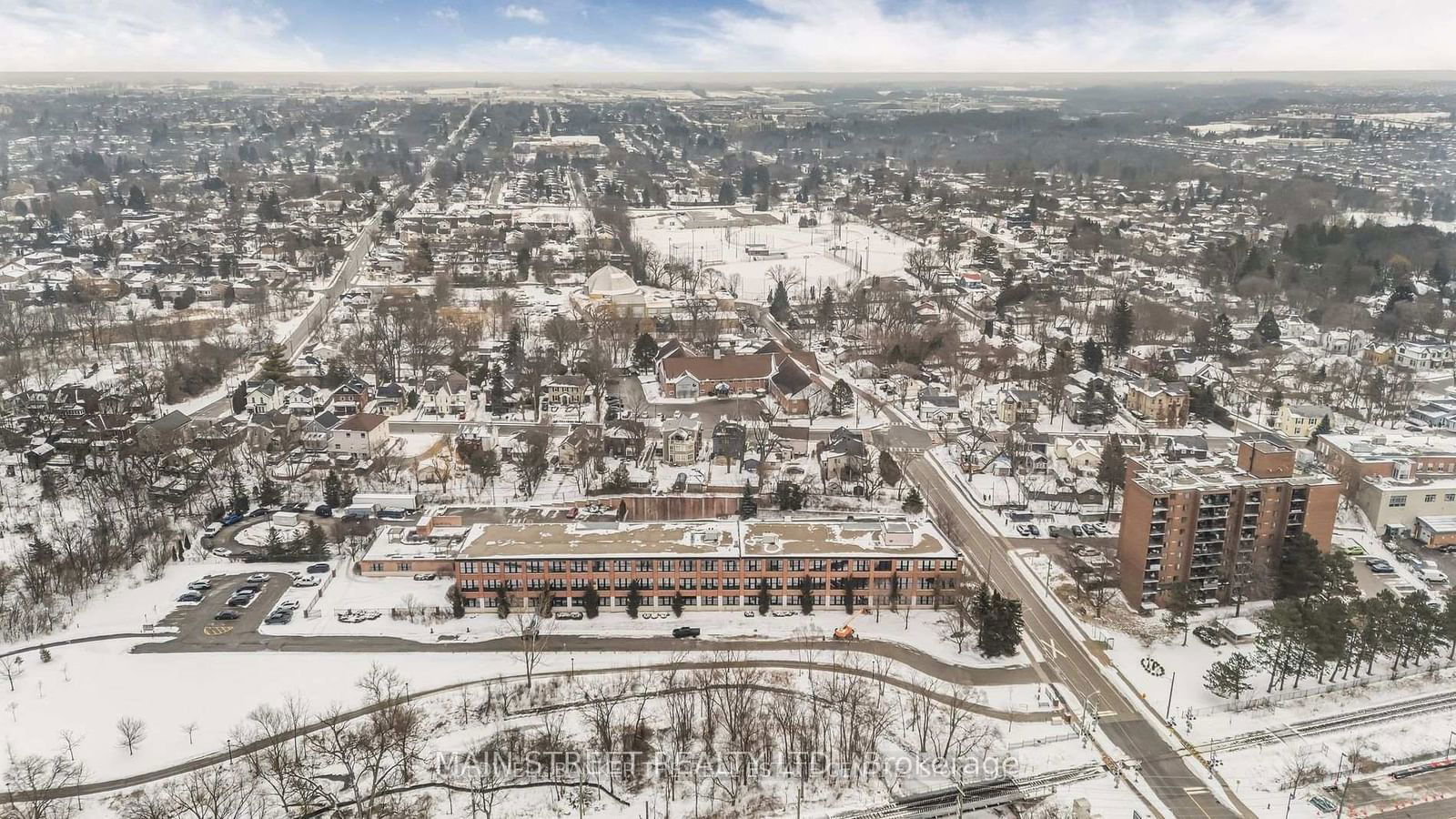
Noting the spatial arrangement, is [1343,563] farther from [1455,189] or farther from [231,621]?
[1455,189]

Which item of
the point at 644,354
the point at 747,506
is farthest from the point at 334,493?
the point at 644,354

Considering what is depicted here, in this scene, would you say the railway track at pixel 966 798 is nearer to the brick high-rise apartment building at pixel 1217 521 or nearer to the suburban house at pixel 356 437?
the brick high-rise apartment building at pixel 1217 521

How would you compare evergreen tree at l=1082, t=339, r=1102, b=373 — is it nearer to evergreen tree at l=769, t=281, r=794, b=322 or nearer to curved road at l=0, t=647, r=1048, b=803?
evergreen tree at l=769, t=281, r=794, b=322

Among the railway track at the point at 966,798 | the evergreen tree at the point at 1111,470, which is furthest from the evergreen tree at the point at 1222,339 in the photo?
the railway track at the point at 966,798

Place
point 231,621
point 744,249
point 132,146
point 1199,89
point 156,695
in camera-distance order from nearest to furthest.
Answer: point 156,695 < point 231,621 < point 744,249 < point 132,146 < point 1199,89

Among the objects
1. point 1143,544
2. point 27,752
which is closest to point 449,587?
point 27,752

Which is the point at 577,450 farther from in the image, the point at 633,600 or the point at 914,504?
the point at 914,504
